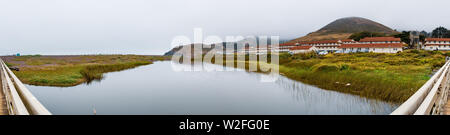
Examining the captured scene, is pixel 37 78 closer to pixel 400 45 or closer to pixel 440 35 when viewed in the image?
pixel 400 45

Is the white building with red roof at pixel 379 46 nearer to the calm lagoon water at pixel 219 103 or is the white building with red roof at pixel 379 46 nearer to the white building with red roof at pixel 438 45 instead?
the white building with red roof at pixel 438 45

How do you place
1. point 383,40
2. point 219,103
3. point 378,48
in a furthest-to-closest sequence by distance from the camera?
point 383,40, point 378,48, point 219,103

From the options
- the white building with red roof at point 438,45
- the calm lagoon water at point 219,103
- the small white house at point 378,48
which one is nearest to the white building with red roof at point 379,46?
the small white house at point 378,48

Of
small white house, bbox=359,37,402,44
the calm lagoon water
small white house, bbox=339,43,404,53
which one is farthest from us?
small white house, bbox=359,37,402,44

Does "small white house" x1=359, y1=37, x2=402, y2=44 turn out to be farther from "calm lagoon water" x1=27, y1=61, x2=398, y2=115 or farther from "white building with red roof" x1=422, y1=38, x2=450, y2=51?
"calm lagoon water" x1=27, y1=61, x2=398, y2=115

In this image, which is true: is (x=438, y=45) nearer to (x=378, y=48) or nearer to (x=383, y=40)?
(x=383, y=40)

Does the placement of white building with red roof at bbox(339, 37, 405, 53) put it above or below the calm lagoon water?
above

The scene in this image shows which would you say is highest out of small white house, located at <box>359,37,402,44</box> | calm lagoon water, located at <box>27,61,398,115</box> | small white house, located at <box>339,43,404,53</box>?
small white house, located at <box>359,37,402,44</box>

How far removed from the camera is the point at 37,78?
20.6 metres

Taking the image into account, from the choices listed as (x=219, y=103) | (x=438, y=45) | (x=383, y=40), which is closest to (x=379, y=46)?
(x=383, y=40)

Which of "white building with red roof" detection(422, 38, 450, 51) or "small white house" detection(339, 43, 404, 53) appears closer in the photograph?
"small white house" detection(339, 43, 404, 53)

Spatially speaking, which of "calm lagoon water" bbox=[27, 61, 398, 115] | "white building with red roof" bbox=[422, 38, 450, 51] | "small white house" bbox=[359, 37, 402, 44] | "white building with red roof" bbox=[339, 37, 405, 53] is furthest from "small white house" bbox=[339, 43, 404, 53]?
"calm lagoon water" bbox=[27, 61, 398, 115]
